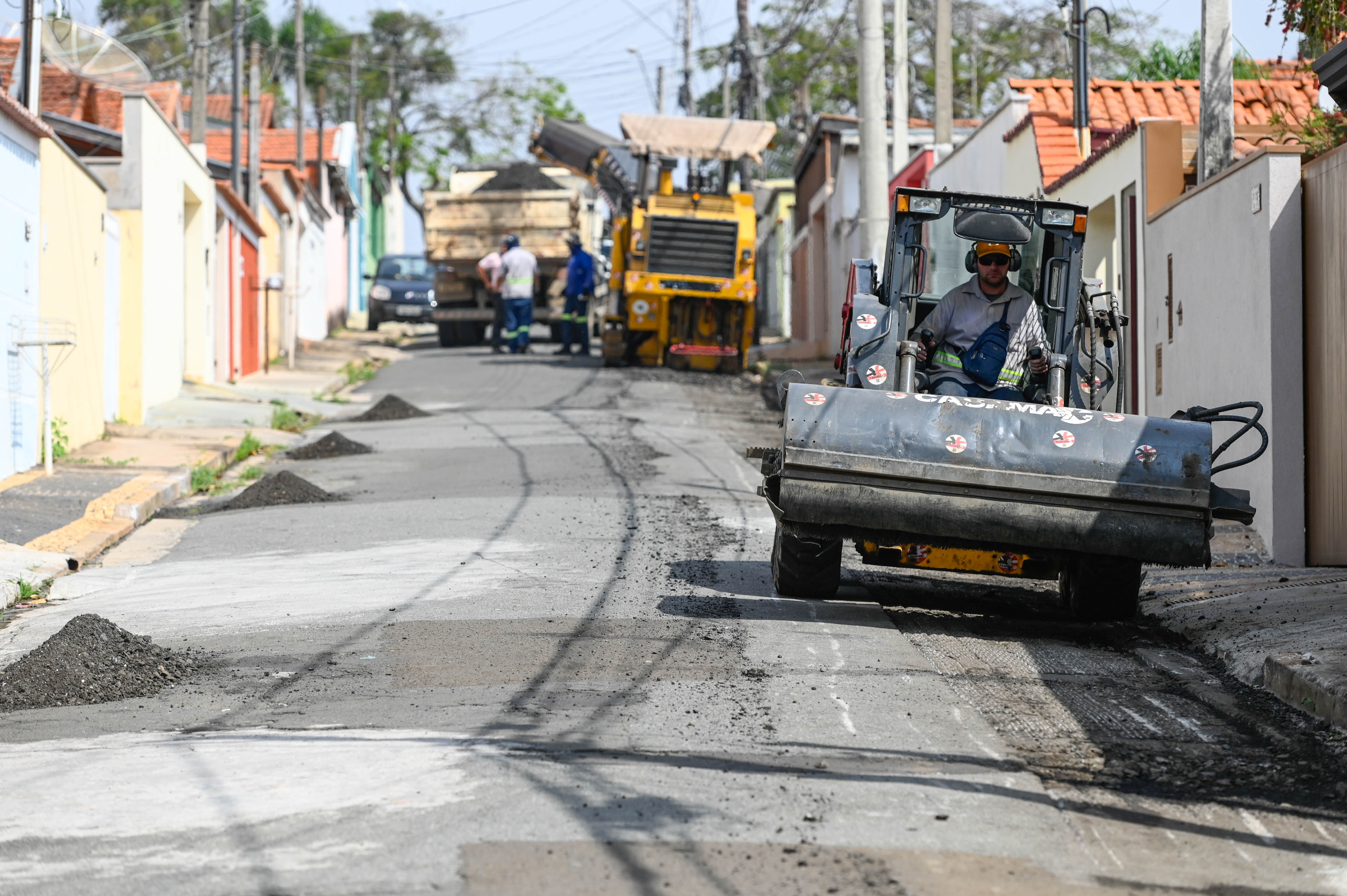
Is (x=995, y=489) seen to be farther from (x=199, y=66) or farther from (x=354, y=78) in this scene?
(x=354, y=78)

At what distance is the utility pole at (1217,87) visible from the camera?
504 inches

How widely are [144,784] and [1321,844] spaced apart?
3.63 m

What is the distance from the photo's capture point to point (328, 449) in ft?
57.9

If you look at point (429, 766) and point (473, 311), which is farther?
point (473, 311)

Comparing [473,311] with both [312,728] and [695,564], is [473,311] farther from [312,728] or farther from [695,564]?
[312,728]

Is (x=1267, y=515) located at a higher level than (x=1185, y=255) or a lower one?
lower

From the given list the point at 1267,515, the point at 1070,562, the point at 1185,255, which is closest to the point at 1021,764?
the point at 1070,562

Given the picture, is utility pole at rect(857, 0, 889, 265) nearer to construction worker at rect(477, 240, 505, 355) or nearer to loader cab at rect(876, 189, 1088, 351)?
loader cab at rect(876, 189, 1088, 351)

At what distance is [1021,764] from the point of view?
5.73 m

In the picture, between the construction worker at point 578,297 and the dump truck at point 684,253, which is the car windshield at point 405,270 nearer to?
the construction worker at point 578,297

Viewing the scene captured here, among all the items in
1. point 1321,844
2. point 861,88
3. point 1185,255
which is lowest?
point 1321,844

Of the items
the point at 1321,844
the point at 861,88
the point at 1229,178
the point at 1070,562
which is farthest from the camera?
the point at 861,88

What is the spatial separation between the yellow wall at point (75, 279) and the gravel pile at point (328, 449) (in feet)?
7.07

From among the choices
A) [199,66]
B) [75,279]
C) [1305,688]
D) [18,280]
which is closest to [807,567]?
[1305,688]
